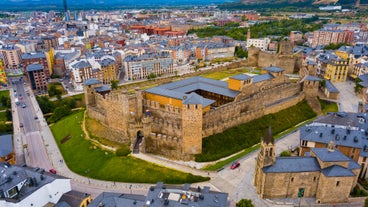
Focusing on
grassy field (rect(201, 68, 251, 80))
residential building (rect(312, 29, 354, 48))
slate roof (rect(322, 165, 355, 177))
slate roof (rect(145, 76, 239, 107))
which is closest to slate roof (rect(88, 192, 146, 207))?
slate roof (rect(322, 165, 355, 177))

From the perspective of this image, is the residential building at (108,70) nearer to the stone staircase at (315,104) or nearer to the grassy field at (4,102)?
the grassy field at (4,102)

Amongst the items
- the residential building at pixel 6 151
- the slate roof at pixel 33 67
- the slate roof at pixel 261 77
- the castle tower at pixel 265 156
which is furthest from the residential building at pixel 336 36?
the residential building at pixel 6 151

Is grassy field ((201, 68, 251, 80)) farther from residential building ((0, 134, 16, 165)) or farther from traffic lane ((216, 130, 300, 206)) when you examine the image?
Answer: residential building ((0, 134, 16, 165))

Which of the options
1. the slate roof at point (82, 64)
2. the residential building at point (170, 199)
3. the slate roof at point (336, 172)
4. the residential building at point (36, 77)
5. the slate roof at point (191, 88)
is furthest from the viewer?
the slate roof at point (82, 64)

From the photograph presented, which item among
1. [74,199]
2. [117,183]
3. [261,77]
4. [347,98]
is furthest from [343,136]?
[74,199]

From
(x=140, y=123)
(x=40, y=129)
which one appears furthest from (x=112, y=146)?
(x=40, y=129)

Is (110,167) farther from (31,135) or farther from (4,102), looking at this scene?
(4,102)

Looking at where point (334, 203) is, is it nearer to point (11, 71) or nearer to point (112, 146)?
point (112, 146)
